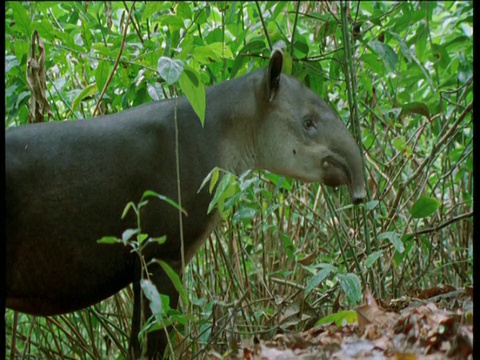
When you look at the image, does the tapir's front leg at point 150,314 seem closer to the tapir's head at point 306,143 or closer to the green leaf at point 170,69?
the tapir's head at point 306,143

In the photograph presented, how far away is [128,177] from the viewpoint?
10.8 feet

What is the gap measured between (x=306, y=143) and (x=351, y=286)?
32.7 inches

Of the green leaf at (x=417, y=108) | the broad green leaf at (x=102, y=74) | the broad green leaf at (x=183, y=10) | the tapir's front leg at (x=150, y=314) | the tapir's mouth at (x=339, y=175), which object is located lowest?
the tapir's front leg at (x=150, y=314)

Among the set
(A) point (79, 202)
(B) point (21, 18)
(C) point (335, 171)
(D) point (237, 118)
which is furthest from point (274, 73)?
(B) point (21, 18)

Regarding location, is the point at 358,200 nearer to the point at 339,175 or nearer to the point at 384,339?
the point at 339,175

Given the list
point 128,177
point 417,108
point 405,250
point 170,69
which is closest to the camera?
point 170,69

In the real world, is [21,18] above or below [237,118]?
above

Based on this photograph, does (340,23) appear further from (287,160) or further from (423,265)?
(423,265)

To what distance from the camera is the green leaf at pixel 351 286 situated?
3146 mm

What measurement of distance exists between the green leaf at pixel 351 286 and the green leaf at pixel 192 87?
982 millimetres

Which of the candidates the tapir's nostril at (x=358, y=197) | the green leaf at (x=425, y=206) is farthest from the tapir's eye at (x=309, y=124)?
the green leaf at (x=425, y=206)

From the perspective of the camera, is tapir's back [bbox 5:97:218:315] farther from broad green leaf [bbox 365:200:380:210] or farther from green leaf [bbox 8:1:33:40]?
broad green leaf [bbox 365:200:380:210]

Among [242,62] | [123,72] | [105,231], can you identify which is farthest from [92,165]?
[242,62]

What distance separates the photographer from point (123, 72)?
3852 mm
